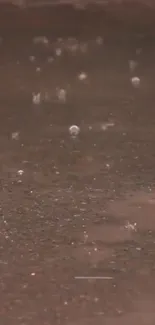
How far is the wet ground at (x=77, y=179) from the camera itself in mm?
941

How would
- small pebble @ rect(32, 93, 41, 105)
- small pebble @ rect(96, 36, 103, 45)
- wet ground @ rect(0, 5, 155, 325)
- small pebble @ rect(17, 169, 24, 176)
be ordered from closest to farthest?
1. wet ground @ rect(0, 5, 155, 325)
2. small pebble @ rect(17, 169, 24, 176)
3. small pebble @ rect(32, 93, 41, 105)
4. small pebble @ rect(96, 36, 103, 45)

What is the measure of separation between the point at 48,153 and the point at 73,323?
A: 45cm

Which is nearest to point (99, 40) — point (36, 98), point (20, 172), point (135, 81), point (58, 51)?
point (58, 51)

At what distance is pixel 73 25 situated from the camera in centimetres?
178

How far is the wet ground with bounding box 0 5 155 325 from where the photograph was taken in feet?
3.09

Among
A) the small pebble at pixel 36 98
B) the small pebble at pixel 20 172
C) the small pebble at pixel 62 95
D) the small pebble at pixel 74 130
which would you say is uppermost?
the small pebble at pixel 62 95

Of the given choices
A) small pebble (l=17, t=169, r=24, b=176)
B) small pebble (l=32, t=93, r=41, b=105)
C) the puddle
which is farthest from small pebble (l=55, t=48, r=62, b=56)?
the puddle

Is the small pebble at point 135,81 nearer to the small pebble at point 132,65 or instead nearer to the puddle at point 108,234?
the small pebble at point 132,65

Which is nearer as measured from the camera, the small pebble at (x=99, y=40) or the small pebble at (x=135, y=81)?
the small pebble at (x=135, y=81)

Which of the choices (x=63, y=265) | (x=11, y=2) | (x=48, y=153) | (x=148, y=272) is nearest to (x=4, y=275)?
(x=63, y=265)

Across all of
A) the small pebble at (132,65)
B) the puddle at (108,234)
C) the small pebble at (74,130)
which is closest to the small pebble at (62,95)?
the small pebble at (74,130)

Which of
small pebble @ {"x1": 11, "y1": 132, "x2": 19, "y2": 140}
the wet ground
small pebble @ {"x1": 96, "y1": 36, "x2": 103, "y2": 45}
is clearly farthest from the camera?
small pebble @ {"x1": 96, "y1": 36, "x2": 103, "y2": 45}

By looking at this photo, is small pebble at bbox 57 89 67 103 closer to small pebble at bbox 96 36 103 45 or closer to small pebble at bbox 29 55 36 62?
small pebble at bbox 29 55 36 62

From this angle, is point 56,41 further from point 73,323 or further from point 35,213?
point 73,323
